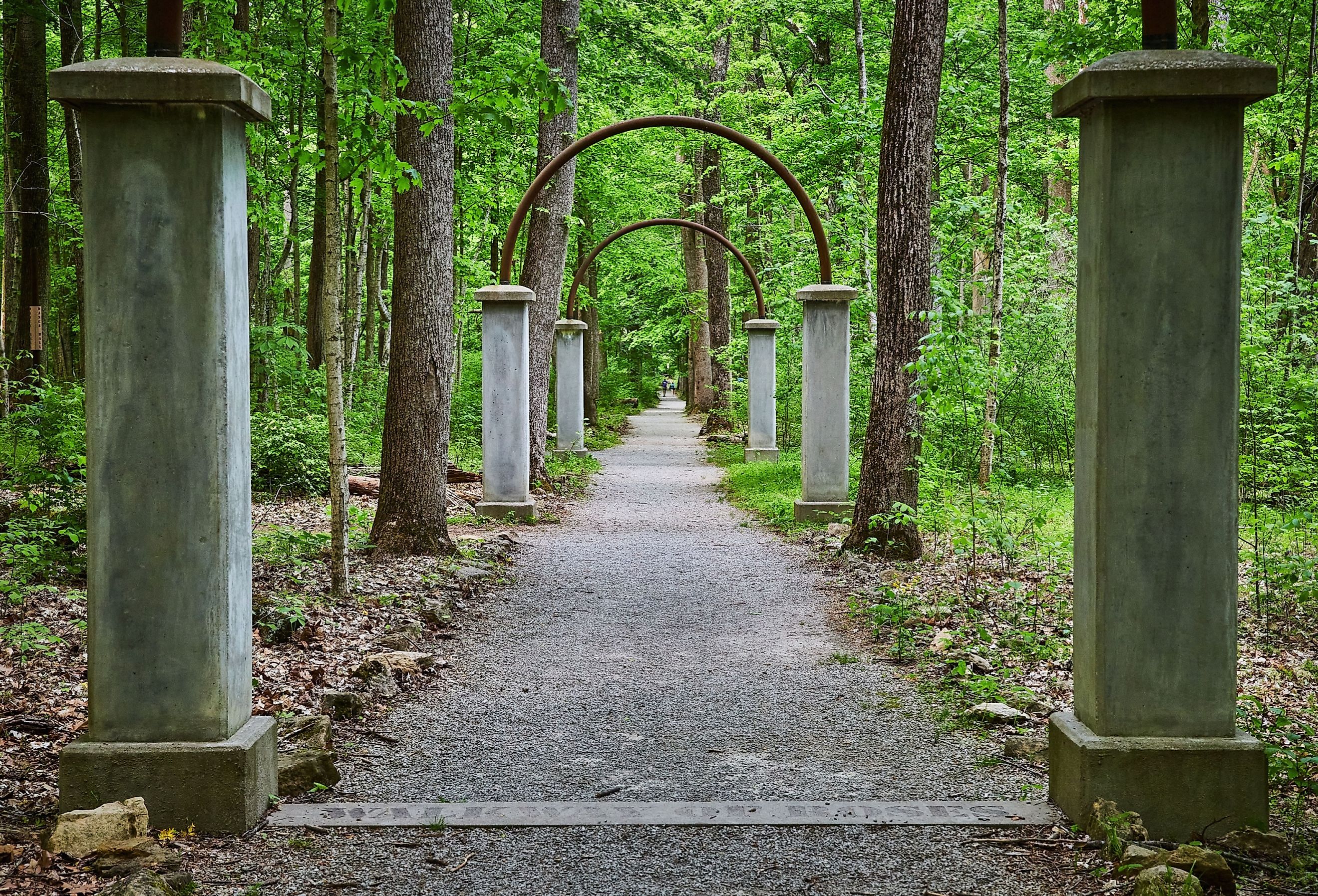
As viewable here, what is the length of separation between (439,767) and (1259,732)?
362 centimetres

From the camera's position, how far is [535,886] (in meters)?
3.47

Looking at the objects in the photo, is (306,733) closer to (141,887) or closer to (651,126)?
(141,887)

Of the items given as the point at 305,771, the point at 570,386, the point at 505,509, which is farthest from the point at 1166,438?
the point at 570,386

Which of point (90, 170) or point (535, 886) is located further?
point (90, 170)

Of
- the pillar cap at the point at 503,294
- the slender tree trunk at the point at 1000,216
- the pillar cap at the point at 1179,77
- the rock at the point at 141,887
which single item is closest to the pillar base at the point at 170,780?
the rock at the point at 141,887

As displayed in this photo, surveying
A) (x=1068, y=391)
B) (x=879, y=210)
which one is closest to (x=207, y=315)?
(x=879, y=210)

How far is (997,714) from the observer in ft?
17.6

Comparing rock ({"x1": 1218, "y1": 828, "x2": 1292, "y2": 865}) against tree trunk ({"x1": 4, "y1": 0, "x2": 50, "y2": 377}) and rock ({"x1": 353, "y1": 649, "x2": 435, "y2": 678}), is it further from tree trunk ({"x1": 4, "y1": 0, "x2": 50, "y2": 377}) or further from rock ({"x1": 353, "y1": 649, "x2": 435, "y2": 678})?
tree trunk ({"x1": 4, "y1": 0, "x2": 50, "y2": 377})

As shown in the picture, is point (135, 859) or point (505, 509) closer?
point (135, 859)

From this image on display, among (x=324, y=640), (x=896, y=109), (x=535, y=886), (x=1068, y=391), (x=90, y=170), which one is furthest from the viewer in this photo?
(x=1068, y=391)

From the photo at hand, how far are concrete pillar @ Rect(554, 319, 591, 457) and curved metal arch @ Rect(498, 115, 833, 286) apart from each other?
9.16 metres

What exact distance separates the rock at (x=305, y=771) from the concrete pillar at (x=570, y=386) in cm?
1817

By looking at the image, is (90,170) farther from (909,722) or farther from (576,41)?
(576,41)

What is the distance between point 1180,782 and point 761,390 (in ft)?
54.7
